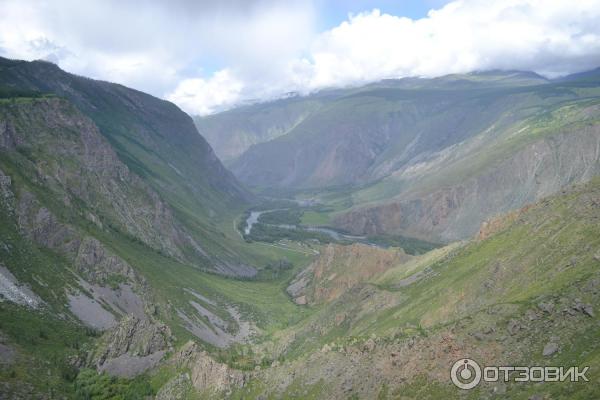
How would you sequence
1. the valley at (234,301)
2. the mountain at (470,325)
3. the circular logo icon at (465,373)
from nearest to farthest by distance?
the circular logo icon at (465,373), the mountain at (470,325), the valley at (234,301)

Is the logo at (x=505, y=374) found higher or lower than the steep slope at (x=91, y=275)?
lower

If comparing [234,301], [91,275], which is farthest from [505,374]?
[234,301]

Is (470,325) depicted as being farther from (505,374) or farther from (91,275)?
(91,275)

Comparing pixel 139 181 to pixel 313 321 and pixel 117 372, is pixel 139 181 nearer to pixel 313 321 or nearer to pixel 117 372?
pixel 313 321

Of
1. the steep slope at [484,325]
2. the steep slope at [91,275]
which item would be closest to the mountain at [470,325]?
the steep slope at [484,325]

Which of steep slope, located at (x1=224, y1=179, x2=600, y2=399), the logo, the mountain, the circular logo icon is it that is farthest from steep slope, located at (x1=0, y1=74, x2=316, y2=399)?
the logo

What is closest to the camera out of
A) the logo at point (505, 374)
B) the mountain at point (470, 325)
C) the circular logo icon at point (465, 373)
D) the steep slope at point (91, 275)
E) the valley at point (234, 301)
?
the logo at point (505, 374)

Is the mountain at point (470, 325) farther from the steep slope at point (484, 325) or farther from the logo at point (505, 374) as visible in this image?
the logo at point (505, 374)

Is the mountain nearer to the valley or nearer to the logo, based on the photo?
the valley
